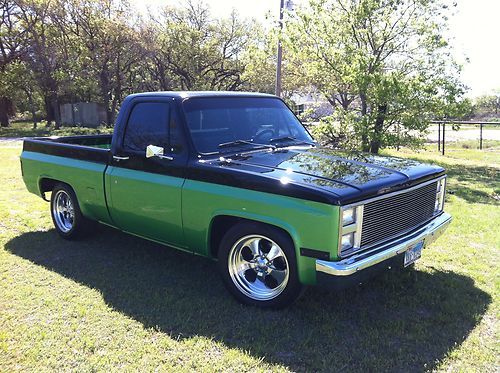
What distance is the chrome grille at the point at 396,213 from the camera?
11.7ft

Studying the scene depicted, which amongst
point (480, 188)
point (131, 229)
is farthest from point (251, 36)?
point (131, 229)

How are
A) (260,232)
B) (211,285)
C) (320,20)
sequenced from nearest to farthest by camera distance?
(260,232)
(211,285)
(320,20)

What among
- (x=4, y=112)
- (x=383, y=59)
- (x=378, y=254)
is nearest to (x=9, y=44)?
(x=4, y=112)

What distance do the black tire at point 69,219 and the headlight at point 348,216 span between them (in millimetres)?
3655

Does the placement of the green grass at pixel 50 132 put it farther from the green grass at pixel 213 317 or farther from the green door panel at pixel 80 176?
the green grass at pixel 213 317

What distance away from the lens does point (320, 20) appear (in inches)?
504

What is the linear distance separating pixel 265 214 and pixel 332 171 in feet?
2.46

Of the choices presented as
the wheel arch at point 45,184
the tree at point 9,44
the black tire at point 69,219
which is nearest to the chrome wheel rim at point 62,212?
the black tire at point 69,219

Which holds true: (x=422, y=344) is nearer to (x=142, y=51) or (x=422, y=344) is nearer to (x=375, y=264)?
(x=375, y=264)

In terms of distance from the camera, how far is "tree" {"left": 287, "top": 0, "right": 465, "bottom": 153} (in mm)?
11523

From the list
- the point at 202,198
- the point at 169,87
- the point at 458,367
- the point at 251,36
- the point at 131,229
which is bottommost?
the point at 458,367

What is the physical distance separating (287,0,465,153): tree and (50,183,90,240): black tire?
8.15 metres

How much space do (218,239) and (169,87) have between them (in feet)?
100

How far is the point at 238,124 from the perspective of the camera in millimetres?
4711
